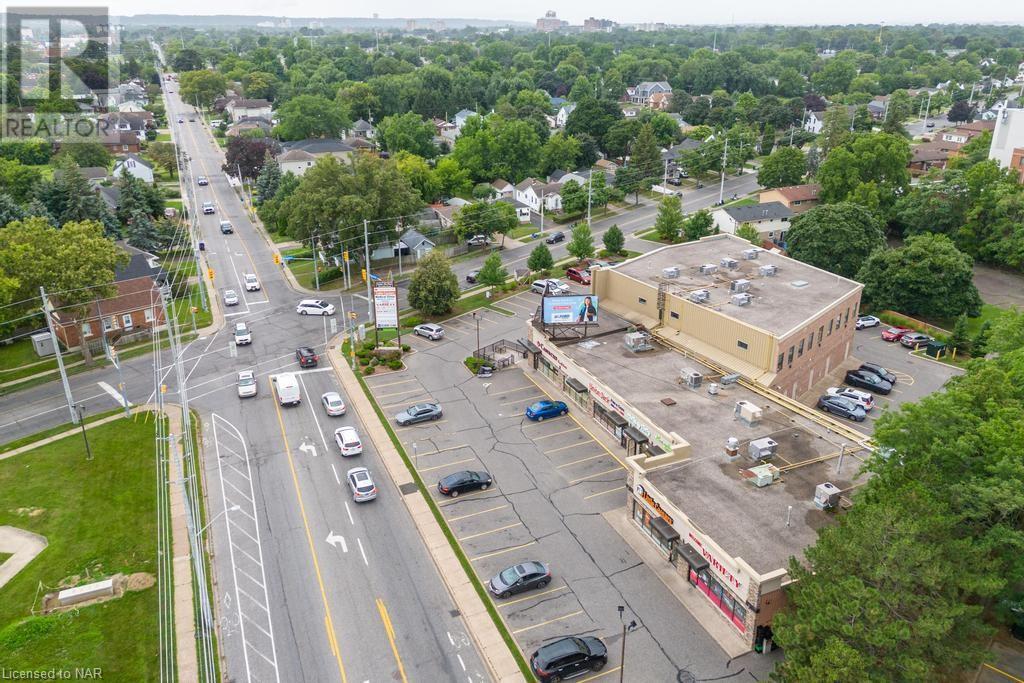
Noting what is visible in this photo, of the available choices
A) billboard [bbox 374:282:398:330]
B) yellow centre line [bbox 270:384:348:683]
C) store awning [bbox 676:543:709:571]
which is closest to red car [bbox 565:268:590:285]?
billboard [bbox 374:282:398:330]

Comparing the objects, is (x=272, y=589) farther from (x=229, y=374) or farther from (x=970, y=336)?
(x=970, y=336)

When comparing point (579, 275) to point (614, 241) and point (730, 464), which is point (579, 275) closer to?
point (614, 241)

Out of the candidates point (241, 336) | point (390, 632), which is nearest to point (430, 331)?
point (241, 336)

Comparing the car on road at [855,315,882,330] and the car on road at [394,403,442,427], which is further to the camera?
the car on road at [855,315,882,330]

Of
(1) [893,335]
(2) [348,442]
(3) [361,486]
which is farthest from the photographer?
(1) [893,335]

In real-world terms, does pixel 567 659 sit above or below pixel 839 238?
below

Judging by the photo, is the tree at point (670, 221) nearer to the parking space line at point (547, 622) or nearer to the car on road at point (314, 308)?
the car on road at point (314, 308)

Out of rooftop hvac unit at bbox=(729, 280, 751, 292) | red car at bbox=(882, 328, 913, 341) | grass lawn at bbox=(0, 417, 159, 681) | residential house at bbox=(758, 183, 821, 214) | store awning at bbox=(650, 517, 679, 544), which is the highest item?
rooftop hvac unit at bbox=(729, 280, 751, 292)

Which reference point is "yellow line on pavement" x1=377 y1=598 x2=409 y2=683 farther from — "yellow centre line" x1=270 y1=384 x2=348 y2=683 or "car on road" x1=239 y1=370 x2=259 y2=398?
"car on road" x1=239 y1=370 x2=259 y2=398
